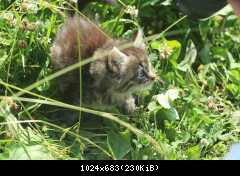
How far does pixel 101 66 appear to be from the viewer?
4.50m

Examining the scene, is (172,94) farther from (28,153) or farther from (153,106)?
(28,153)

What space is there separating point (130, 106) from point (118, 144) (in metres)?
0.51

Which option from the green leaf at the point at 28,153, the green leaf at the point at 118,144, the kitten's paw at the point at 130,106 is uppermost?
the kitten's paw at the point at 130,106

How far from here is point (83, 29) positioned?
4508mm

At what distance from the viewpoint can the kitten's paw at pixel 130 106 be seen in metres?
4.54

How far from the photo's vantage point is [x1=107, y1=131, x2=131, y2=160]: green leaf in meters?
4.05

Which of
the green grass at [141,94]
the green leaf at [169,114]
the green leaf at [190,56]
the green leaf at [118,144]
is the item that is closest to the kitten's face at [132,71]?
the green grass at [141,94]

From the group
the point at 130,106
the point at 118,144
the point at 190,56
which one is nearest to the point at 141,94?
Answer: the point at 130,106

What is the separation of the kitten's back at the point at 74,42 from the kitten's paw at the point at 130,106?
408mm

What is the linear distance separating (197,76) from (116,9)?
726 mm

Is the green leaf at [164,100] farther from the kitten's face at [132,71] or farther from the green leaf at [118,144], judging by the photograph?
the green leaf at [118,144]

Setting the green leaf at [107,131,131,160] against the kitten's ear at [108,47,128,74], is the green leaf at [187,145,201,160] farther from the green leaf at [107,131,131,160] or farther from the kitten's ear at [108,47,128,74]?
the kitten's ear at [108,47,128,74]

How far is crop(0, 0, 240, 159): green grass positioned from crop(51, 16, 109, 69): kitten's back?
0.11m

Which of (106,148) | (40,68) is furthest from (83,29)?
(106,148)
